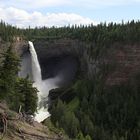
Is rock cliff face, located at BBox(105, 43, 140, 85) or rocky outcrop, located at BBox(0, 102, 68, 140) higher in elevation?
rocky outcrop, located at BBox(0, 102, 68, 140)

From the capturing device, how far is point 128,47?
521 ft

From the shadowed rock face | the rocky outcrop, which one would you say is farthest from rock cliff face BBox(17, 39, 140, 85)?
the rocky outcrop

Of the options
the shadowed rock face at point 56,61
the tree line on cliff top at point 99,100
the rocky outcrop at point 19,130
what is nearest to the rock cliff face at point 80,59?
the shadowed rock face at point 56,61

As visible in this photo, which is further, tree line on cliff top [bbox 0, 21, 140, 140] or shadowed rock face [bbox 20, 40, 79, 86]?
shadowed rock face [bbox 20, 40, 79, 86]

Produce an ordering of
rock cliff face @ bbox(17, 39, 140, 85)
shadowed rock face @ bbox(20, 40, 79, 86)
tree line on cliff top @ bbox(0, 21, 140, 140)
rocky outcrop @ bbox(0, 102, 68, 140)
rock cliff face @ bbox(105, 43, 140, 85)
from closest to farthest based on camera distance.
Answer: rocky outcrop @ bbox(0, 102, 68, 140), tree line on cliff top @ bbox(0, 21, 140, 140), rock cliff face @ bbox(105, 43, 140, 85), rock cliff face @ bbox(17, 39, 140, 85), shadowed rock face @ bbox(20, 40, 79, 86)

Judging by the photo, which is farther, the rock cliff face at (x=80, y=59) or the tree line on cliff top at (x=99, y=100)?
the rock cliff face at (x=80, y=59)

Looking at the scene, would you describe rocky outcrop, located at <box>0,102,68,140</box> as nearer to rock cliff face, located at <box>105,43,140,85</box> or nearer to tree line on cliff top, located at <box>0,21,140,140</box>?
tree line on cliff top, located at <box>0,21,140,140</box>

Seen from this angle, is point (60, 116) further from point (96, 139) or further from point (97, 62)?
point (97, 62)

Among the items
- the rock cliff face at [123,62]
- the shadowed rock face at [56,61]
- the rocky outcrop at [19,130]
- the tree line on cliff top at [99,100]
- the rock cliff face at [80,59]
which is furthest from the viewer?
the shadowed rock face at [56,61]

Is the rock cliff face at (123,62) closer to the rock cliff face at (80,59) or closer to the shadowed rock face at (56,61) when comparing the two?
the rock cliff face at (80,59)

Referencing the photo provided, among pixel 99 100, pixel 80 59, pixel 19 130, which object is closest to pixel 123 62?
pixel 99 100

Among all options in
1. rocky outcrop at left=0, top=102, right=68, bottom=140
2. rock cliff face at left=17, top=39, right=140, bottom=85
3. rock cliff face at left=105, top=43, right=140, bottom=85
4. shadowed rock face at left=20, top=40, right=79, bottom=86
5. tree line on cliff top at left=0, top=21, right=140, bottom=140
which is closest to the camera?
rocky outcrop at left=0, top=102, right=68, bottom=140

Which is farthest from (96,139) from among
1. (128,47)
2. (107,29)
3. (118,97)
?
(107,29)

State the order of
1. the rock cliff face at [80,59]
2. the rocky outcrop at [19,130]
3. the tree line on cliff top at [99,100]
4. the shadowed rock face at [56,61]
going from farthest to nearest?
the shadowed rock face at [56,61] → the rock cliff face at [80,59] → the tree line on cliff top at [99,100] → the rocky outcrop at [19,130]
